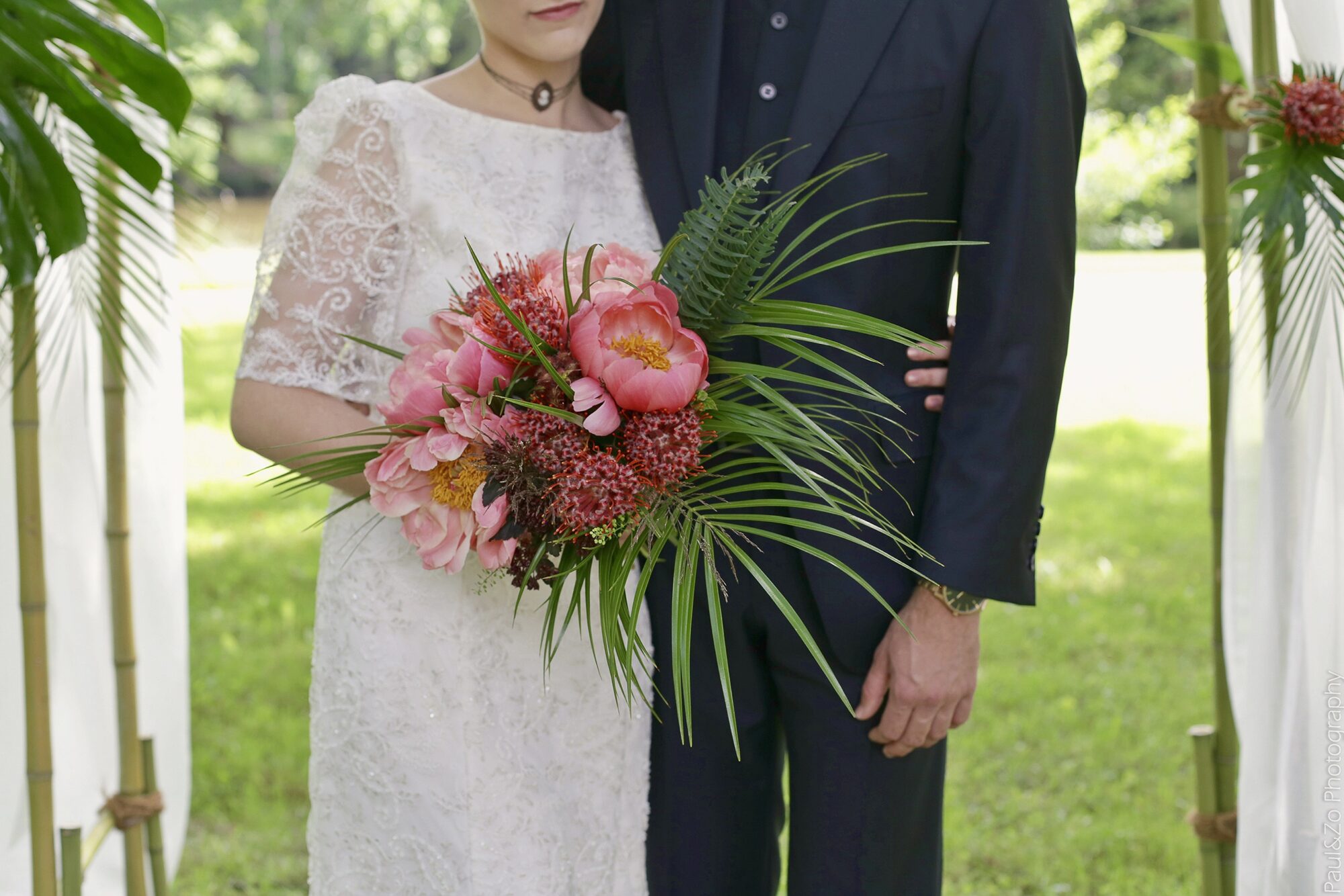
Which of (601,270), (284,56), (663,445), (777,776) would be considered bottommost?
(777,776)

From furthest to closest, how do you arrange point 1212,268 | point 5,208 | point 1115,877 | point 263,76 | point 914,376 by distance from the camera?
1. point 263,76
2. point 1115,877
3. point 1212,268
4. point 914,376
5. point 5,208

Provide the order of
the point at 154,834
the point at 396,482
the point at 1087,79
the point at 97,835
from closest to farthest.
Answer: the point at 396,482, the point at 97,835, the point at 154,834, the point at 1087,79

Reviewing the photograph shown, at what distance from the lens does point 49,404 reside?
254 centimetres

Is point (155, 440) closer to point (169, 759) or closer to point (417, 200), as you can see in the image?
point (169, 759)

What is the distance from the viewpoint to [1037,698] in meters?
4.41

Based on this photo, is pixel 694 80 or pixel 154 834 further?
pixel 154 834

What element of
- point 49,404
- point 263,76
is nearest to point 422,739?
point 49,404

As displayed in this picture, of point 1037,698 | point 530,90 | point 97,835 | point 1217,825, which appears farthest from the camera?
point 1037,698

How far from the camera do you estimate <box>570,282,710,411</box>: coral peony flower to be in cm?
133

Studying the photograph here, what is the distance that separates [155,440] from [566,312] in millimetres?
1805

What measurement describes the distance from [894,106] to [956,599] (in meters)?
0.73

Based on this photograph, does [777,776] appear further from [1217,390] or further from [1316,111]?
[1316,111]

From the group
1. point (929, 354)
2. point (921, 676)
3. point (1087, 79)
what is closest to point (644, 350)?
point (929, 354)

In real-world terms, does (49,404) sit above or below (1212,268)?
below
